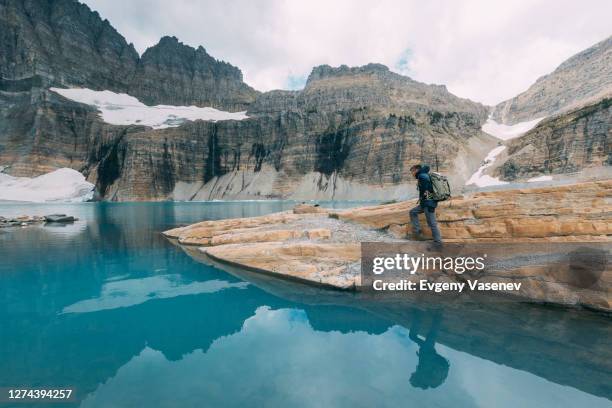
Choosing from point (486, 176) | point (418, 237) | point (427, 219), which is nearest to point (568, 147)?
point (486, 176)

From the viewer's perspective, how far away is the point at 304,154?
15900 cm

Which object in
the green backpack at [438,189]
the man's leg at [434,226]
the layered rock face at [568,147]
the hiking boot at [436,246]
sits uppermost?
the layered rock face at [568,147]

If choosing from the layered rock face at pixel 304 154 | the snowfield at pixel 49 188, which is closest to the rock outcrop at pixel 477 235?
the layered rock face at pixel 304 154

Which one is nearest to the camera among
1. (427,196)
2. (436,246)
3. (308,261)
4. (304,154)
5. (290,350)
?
(290,350)

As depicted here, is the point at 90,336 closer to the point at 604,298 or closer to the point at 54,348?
the point at 54,348

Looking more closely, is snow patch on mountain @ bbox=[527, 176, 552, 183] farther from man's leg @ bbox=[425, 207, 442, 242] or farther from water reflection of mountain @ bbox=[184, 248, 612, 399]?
water reflection of mountain @ bbox=[184, 248, 612, 399]

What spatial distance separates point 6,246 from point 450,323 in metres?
29.0

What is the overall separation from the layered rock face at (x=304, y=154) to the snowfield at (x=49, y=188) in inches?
670

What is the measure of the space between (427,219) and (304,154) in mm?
149612

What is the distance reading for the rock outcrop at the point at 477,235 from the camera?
9.80 m

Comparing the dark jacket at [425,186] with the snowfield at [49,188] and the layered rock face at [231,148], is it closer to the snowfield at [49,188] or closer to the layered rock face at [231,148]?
the layered rock face at [231,148]

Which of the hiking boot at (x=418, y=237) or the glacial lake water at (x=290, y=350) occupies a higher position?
the hiking boot at (x=418, y=237)

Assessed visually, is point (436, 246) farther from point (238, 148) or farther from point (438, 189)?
point (238, 148)

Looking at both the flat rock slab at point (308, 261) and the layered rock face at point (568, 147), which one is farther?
the layered rock face at point (568, 147)
